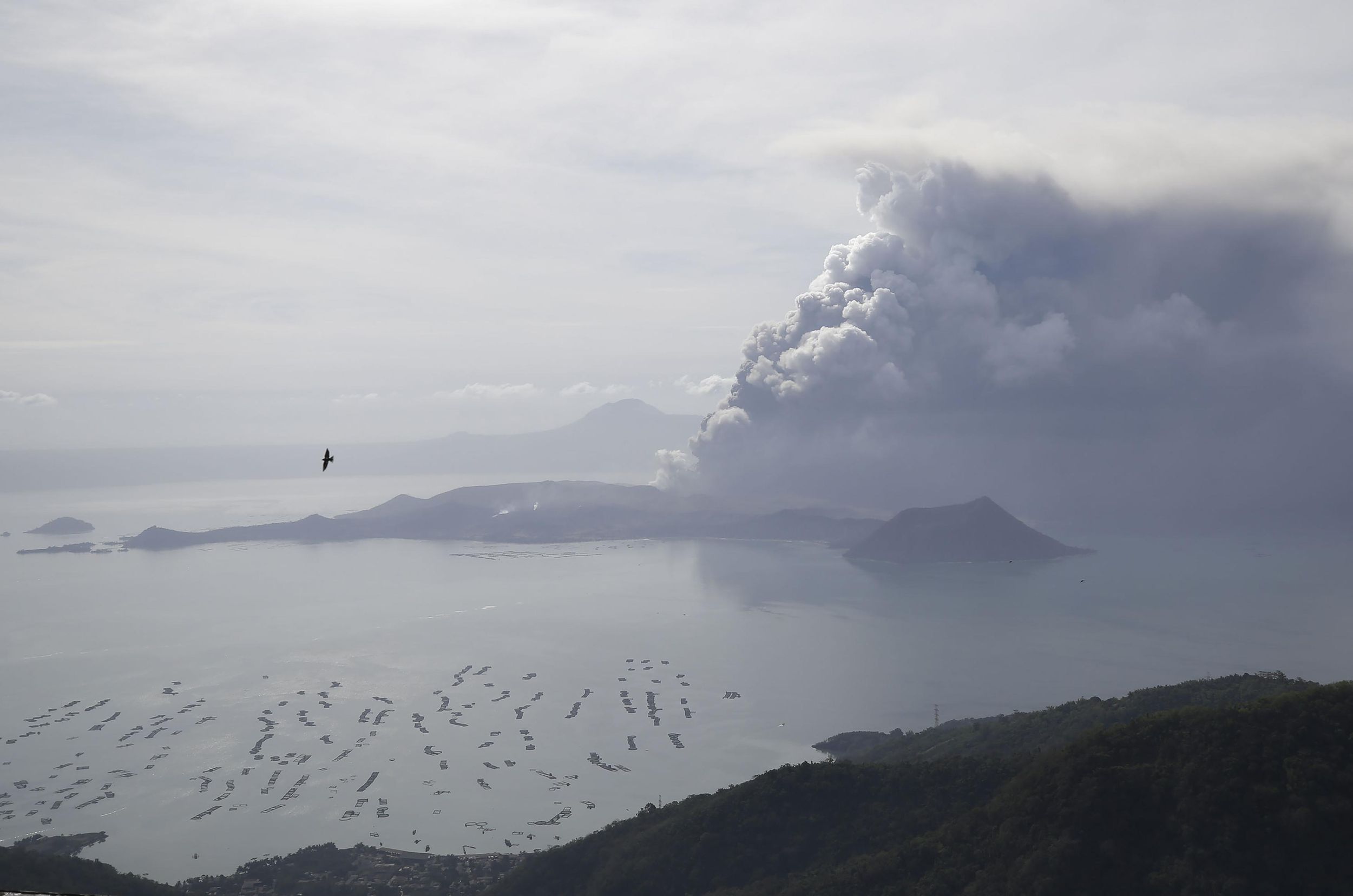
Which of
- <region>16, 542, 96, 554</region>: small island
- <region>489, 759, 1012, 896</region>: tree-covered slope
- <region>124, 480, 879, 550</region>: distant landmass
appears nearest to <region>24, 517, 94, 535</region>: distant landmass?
<region>124, 480, 879, 550</region>: distant landmass

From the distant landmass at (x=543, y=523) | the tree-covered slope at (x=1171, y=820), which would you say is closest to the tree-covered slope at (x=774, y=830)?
the tree-covered slope at (x=1171, y=820)

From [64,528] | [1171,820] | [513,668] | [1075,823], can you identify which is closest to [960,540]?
[513,668]

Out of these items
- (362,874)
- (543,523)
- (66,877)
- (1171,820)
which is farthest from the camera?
(543,523)

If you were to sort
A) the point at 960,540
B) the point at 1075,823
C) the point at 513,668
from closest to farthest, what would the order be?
the point at 1075,823
the point at 513,668
the point at 960,540

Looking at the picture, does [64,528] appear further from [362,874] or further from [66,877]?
[66,877]

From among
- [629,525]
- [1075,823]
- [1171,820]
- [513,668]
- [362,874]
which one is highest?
[629,525]

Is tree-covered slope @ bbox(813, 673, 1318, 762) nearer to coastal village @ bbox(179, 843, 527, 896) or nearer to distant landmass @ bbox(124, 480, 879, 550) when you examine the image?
coastal village @ bbox(179, 843, 527, 896)

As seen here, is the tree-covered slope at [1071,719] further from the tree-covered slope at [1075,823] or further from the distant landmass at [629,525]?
the distant landmass at [629,525]
